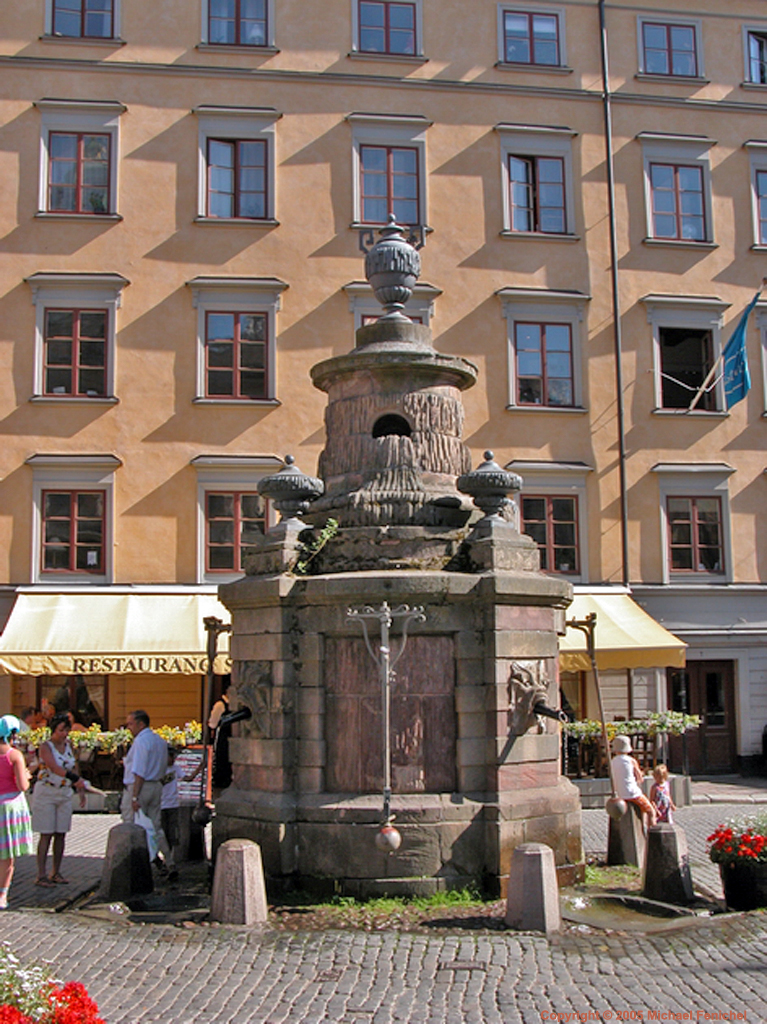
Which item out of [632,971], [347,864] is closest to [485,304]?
[347,864]

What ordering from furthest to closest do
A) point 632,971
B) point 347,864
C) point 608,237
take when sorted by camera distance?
point 608,237 < point 347,864 < point 632,971

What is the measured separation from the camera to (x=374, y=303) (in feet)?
80.0

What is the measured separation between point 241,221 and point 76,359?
4335 millimetres

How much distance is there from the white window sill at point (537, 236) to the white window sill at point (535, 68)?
11.7 ft

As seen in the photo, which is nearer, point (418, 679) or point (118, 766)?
point (418, 679)

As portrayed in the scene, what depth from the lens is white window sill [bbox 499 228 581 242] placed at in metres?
24.9

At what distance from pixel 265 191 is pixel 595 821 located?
1459 centimetres

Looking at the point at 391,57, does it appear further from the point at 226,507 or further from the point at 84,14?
the point at 226,507

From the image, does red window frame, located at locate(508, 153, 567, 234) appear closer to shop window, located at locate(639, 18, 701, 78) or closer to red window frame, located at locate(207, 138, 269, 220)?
shop window, located at locate(639, 18, 701, 78)

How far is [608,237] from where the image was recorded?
25422 millimetres

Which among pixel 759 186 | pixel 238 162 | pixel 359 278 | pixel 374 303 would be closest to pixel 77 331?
pixel 238 162

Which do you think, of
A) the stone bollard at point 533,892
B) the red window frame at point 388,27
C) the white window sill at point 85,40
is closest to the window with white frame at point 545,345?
the red window frame at point 388,27

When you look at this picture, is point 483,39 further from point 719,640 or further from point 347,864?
point 347,864

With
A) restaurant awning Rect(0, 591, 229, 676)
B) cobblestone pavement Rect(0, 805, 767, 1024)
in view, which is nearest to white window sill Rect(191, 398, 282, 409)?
restaurant awning Rect(0, 591, 229, 676)
